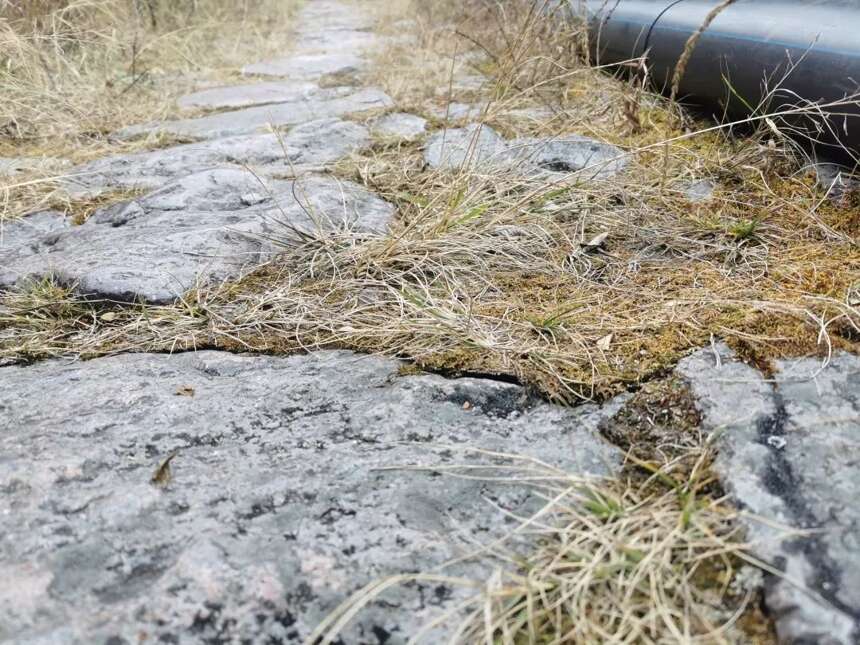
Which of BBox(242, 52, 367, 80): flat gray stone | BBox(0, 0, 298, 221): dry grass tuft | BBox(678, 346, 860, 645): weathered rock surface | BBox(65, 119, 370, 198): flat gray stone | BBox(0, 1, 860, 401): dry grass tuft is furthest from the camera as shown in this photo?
BBox(242, 52, 367, 80): flat gray stone

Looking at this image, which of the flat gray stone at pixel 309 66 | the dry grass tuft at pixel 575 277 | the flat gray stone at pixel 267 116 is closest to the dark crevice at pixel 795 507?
the dry grass tuft at pixel 575 277

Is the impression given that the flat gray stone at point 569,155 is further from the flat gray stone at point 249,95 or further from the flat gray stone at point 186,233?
the flat gray stone at point 249,95

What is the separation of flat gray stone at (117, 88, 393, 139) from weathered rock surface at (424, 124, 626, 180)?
838 millimetres

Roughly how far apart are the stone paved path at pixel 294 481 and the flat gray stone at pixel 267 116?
1.41 metres

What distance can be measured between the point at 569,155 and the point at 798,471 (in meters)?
1.37

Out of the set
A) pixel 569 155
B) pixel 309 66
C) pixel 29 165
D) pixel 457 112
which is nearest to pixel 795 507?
pixel 569 155

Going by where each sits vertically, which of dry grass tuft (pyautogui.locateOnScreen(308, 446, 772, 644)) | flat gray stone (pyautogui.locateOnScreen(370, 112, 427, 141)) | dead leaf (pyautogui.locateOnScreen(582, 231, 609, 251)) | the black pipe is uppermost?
the black pipe

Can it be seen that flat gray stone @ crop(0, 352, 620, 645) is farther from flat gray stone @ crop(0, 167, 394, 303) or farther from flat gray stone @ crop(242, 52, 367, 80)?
flat gray stone @ crop(242, 52, 367, 80)

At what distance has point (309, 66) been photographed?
413cm

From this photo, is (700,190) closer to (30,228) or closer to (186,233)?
(186,233)

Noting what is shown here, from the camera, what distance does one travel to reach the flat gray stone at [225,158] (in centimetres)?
216

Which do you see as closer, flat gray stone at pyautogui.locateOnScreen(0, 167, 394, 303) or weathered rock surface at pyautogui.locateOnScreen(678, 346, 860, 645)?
weathered rock surface at pyautogui.locateOnScreen(678, 346, 860, 645)

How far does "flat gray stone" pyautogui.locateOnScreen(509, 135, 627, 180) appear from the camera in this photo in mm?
1865

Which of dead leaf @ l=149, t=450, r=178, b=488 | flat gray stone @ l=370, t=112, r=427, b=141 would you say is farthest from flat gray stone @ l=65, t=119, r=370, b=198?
dead leaf @ l=149, t=450, r=178, b=488
